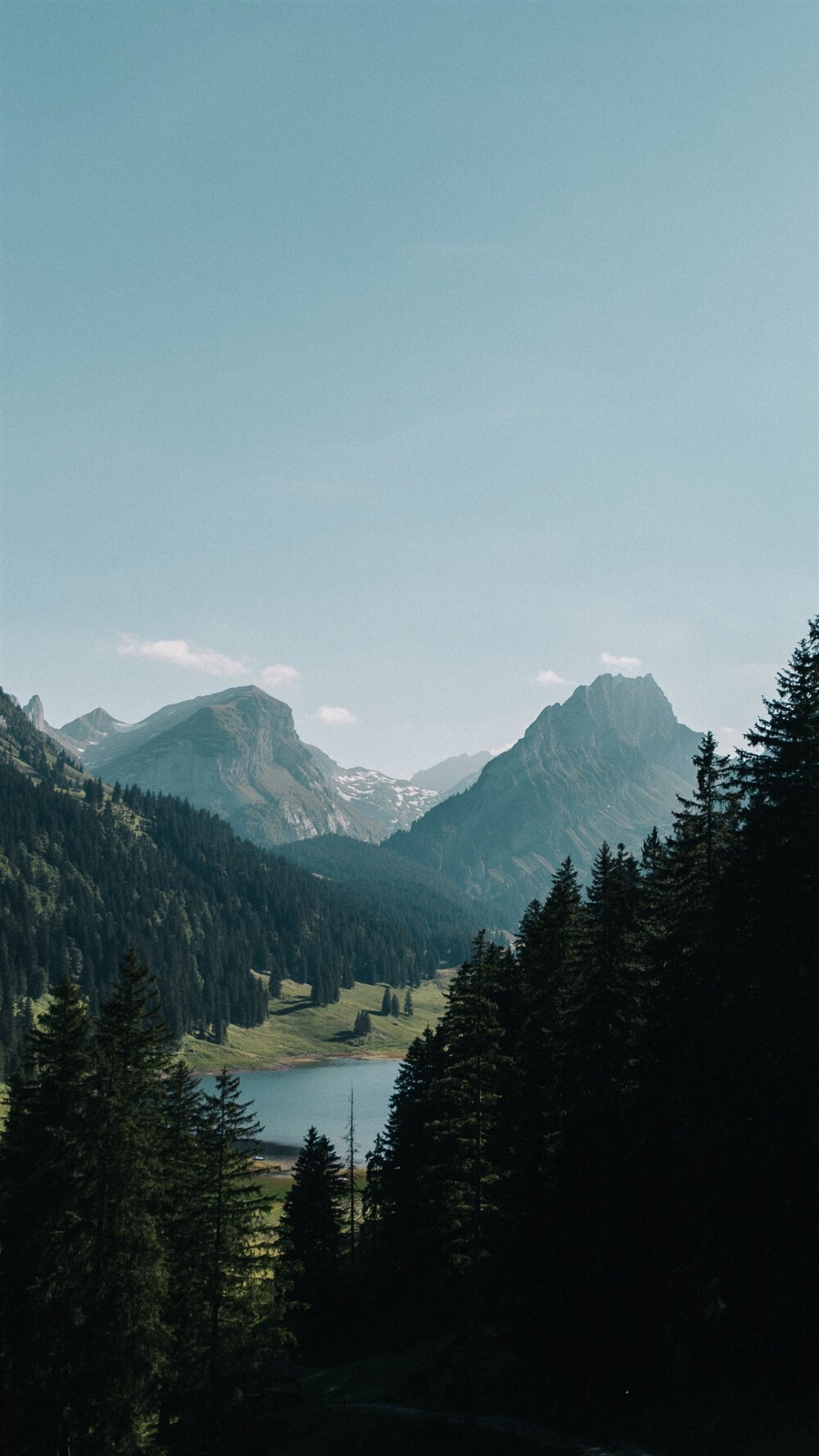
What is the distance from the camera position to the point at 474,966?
39188 millimetres

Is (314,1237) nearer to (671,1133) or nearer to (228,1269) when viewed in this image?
(228,1269)

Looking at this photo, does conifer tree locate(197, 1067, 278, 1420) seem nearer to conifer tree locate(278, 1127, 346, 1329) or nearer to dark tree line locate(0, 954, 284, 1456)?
dark tree line locate(0, 954, 284, 1456)

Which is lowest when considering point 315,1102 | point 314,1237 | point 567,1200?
point 315,1102

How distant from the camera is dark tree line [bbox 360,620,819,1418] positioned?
88.0 feet

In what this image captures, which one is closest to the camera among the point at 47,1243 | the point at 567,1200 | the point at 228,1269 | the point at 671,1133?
the point at 671,1133

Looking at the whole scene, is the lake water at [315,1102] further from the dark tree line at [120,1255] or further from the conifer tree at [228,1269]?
the dark tree line at [120,1255]

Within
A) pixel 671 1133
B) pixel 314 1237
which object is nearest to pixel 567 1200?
pixel 671 1133

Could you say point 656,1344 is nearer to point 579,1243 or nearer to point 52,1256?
point 579,1243

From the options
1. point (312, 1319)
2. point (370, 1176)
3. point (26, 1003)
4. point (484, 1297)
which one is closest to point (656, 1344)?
point (484, 1297)

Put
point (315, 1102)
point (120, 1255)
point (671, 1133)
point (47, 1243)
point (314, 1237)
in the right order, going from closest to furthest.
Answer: point (671, 1133) → point (120, 1255) → point (47, 1243) → point (314, 1237) → point (315, 1102)

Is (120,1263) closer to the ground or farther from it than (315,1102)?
farther from it

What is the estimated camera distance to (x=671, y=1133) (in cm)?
2866

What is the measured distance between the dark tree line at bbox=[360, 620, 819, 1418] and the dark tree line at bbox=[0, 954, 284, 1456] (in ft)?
26.3

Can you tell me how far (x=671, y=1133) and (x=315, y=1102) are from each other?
139918 millimetres
